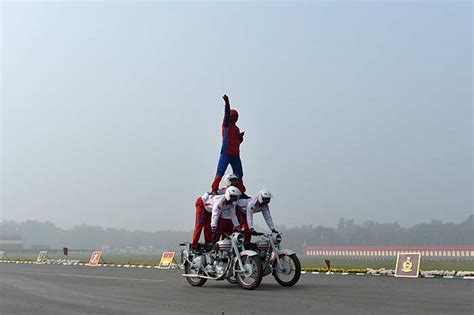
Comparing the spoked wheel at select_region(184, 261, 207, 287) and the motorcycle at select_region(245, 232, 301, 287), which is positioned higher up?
the motorcycle at select_region(245, 232, 301, 287)

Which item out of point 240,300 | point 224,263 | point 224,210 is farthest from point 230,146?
point 240,300

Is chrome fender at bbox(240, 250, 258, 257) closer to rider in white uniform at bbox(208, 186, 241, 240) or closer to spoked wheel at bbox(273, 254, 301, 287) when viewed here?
spoked wheel at bbox(273, 254, 301, 287)

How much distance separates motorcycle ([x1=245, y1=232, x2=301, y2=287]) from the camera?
47.4 ft

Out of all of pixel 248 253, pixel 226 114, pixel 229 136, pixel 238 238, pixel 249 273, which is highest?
pixel 226 114

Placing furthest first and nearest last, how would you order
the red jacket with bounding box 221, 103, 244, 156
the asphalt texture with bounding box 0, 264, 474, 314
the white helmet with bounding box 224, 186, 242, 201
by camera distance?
the red jacket with bounding box 221, 103, 244, 156 → the white helmet with bounding box 224, 186, 242, 201 → the asphalt texture with bounding box 0, 264, 474, 314

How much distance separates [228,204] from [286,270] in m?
2.53

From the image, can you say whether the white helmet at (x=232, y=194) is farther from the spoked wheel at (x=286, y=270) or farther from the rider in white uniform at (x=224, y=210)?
the spoked wheel at (x=286, y=270)

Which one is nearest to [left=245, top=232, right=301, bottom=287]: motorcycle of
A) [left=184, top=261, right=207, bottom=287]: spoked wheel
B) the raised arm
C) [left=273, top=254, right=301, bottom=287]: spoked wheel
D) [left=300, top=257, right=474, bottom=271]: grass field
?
[left=273, top=254, right=301, bottom=287]: spoked wheel

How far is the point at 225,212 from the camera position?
16031 millimetres

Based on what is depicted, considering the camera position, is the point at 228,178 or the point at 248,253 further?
the point at 228,178

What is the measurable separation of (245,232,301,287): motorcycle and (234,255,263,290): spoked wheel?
24.3 inches

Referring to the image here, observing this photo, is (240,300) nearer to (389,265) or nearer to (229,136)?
(229,136)

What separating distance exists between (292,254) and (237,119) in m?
5.30

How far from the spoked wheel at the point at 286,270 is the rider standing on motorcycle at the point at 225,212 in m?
1.57
